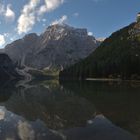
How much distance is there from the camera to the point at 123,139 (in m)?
22.5

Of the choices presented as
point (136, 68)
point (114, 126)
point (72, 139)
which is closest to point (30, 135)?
point (72, 139)

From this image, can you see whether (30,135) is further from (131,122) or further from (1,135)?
(131,122)

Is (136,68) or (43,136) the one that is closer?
(43,136)

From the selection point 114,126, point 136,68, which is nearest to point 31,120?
point 114,126

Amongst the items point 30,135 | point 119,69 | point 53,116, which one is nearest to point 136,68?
point 119,69

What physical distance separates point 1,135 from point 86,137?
8.58m

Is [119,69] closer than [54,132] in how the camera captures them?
No

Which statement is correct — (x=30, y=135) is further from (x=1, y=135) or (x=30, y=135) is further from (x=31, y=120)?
(x=31, y=120)

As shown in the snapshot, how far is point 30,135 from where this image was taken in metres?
25.5

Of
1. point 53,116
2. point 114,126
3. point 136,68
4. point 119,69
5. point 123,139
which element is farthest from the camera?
point 119,69

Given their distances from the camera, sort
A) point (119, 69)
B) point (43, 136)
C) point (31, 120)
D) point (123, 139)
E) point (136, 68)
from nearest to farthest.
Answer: point (123, 139)
point (43, 136)
point (31, 120)
point (136, 68)
point (119, 69)

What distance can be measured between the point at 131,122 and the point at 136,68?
159 meters

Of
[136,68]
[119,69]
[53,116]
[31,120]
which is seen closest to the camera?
[31,120]

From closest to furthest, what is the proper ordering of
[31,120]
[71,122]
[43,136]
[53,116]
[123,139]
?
1. [123,139]
2. [43,136]
3. [71,122]
4. [31,120]
5. [53,116]
